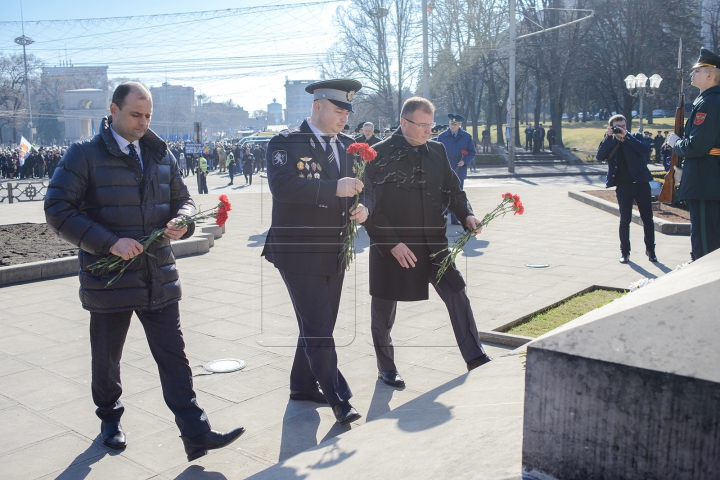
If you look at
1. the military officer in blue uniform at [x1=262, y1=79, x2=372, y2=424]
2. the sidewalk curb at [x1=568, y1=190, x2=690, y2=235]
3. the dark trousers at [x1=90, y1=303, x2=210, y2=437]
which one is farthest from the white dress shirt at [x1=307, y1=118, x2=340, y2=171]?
the sidewalk curb at [x1=568, y1=190, x2=690, y2=235]

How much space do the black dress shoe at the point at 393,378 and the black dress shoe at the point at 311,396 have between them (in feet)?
1.60

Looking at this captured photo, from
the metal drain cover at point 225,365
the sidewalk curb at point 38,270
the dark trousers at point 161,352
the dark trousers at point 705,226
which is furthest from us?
the sidewalk curb at point 38,270

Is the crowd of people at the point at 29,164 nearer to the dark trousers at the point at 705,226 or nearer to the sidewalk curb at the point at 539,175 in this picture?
the sidewalk curb at the point at 539,175

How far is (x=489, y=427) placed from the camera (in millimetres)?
3035

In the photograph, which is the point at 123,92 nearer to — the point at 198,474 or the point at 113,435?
the point at 113,435

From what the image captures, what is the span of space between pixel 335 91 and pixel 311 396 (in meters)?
1.94

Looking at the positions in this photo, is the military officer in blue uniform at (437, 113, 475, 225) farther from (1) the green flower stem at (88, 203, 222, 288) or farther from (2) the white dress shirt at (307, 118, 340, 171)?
(1) the green flower stem at (88, 203, 222, 288)

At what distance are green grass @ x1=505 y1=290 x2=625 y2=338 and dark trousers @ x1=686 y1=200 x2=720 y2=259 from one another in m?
0.89

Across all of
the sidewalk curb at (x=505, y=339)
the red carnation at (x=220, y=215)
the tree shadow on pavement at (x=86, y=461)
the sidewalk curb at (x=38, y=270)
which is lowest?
the tree shadow on pavement at (x=86, y=461)

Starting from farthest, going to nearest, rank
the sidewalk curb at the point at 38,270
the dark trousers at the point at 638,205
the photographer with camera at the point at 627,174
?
the dark trousers at the point at 638,205 → the photographer with camera at the point at 627,174 → the sidewalk curb at the point at 38,270

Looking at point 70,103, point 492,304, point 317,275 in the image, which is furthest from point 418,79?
point 317,275

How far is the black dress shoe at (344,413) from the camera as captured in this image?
3893mm

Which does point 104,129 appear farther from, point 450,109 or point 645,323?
point 450,109

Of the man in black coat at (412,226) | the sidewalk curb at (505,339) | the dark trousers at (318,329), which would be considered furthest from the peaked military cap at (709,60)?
the dark trousers at (318,329)
